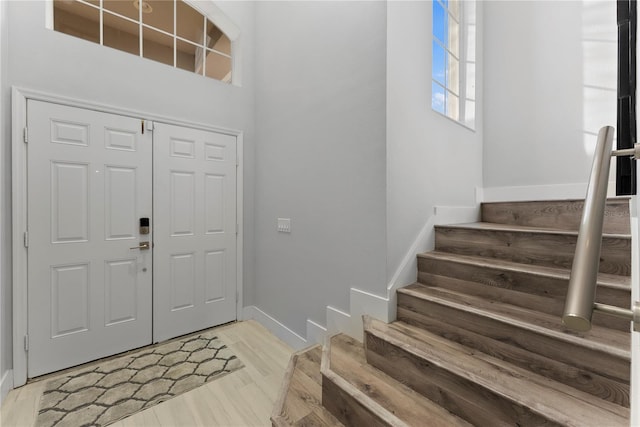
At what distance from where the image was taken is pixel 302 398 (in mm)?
1582

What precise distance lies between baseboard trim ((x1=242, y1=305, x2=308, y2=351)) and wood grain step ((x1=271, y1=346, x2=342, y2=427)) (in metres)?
0.47

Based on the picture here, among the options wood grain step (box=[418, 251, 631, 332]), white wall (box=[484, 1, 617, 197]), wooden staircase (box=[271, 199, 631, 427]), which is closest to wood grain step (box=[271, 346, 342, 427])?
wooden staircase (box=[271, 199, 631, 427])

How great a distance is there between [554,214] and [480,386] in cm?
156

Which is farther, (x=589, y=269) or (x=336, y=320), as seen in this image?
(x=336, y=320)

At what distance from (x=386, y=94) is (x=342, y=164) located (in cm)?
56

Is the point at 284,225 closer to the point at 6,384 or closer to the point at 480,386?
the point at 480,386

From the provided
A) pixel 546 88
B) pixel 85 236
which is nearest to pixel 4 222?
pixel 85 236

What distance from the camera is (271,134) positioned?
2.83 m

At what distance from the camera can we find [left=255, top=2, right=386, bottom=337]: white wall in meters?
1.86

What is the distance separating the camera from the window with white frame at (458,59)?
8.58 ft

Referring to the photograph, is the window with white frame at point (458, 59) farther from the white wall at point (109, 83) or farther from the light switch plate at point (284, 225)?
the white wall at point (109, 83)

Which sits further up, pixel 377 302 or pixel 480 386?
pixel 377 302

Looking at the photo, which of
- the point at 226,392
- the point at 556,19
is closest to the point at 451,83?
the point at 556,19

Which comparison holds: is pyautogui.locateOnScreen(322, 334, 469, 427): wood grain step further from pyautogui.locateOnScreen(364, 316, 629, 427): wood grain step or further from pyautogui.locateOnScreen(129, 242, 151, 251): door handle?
pyautogui.locateOnScreen(129, 242, 151, 251): door handle
